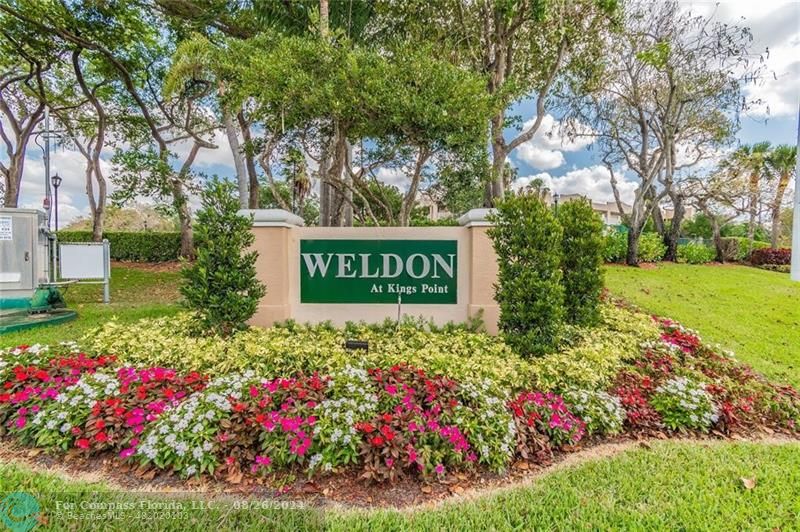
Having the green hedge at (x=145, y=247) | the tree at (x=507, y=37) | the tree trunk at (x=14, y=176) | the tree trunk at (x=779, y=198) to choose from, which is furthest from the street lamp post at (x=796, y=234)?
the tree trunk at (x=14, y=176)

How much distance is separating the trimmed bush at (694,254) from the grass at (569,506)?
15.4 meters

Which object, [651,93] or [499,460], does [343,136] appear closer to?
[499,460]

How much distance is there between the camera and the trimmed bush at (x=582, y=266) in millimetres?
4809

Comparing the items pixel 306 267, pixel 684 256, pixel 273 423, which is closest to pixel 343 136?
pixel 306 267

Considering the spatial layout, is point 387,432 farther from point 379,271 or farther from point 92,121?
point 92,121

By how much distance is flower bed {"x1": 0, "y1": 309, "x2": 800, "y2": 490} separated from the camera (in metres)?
2.43

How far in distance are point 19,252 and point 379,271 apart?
5.54 meters

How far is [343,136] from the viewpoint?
18.9 feet

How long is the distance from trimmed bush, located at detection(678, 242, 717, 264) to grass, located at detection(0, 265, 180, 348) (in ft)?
59.1

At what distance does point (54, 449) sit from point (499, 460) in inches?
124

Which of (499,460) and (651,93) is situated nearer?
(499,460)

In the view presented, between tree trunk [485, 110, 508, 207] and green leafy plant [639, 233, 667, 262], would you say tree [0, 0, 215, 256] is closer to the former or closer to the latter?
tree trunk [485, 110, 508, 207]

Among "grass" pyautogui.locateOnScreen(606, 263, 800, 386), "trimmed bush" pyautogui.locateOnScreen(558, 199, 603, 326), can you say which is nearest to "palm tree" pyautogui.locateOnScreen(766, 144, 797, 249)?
"grass" pyautogui.locateOnScreen(606, 263, 800, 386)

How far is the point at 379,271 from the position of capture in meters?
4.95
